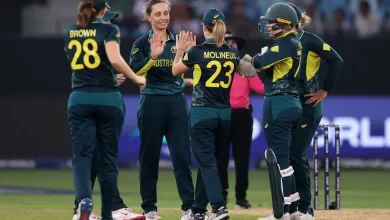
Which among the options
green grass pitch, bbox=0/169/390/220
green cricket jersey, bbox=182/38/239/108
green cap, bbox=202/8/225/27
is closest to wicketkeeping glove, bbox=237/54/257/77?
green cricket jersey, bbox=182/38/239/108

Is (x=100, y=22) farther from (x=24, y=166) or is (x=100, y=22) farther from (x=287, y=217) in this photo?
(x=24, y=166)

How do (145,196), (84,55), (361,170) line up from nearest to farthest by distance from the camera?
1. (84,55)
2. (145,196)
3. (361,170)

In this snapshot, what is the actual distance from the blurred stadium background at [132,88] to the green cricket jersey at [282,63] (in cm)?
847

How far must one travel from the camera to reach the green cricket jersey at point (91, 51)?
28.7ft

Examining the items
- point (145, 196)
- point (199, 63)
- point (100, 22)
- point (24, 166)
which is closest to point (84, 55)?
point (100, 22)

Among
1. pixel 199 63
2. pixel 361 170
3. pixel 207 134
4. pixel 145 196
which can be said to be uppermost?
pixel 199 63

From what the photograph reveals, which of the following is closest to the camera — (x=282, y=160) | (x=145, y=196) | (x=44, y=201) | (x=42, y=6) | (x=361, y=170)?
(x=282, y=160)

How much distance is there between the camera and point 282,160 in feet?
32.1

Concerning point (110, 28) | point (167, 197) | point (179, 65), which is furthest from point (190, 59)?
point (167, 197)

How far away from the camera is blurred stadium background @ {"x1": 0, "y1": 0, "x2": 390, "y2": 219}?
1872 cm

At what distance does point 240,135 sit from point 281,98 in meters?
3.30

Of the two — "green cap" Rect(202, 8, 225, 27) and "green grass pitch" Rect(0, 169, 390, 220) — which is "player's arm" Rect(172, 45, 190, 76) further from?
"green grass pitch" Rect(0, 169, 390, 220)

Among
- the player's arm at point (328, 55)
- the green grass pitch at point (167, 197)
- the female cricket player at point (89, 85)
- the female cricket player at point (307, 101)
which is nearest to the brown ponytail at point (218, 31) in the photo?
the female cricket player at point (307, 101)

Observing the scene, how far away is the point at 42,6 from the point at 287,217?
37.6ft
